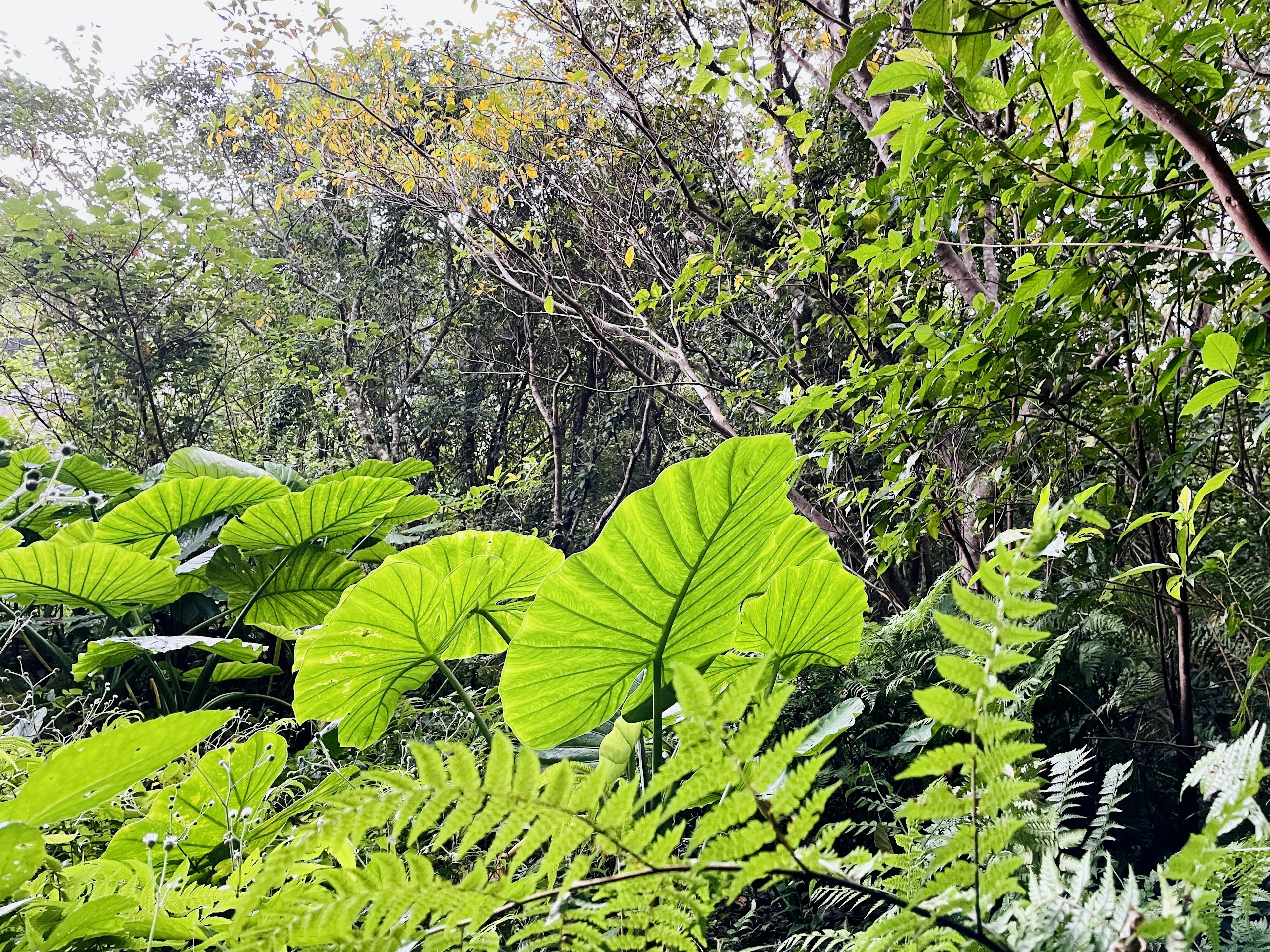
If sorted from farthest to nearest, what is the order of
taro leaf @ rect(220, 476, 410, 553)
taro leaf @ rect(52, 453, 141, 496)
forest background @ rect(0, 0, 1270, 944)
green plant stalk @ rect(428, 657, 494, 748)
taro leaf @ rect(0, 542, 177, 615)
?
taro leaf @ rect(52, 453, 141, 496) < taro leaf @ rect(220, 476, 410, 553) < taro leaf @ rect(0, 542, 177, 615) < forest background @ rect(0, 0, 1270, 944) < green plant stalk @ rect(428, 657, 494, 748)

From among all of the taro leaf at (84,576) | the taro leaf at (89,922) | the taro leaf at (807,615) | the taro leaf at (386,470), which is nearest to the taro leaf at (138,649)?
the taro leaf at (84,576)

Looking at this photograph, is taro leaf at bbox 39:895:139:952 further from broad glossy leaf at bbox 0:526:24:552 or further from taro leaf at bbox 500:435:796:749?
broad glossy leaf at bbox 0:526:24:552

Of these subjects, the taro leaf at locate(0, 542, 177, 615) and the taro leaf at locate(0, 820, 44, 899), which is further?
the taro leaf at locate(0, 542, 177, 615)

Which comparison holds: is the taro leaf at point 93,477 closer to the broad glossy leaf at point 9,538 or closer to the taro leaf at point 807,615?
the broad glossy leaf at point 9,538

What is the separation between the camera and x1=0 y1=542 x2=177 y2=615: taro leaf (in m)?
1.14

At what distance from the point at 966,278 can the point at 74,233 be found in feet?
11.8

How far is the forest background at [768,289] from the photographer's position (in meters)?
0.99

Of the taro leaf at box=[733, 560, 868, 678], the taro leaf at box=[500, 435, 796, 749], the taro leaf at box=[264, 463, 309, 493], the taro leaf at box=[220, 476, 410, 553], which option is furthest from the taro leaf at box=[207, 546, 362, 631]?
the taro leaf at box=[733, 560, 868, 678]

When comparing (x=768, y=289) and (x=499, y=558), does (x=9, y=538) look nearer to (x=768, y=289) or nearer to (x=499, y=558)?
(x=499, y=558)

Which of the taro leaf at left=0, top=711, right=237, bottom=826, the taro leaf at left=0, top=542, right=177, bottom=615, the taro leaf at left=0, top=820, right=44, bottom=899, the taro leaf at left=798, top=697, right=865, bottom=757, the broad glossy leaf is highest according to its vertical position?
the broad glossy leaf

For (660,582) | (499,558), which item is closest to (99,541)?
(499,558)

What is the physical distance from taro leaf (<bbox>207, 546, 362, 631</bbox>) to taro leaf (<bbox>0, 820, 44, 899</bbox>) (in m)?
1.22

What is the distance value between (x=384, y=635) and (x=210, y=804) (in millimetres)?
240

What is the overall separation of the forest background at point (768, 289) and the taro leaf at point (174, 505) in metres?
0.40
